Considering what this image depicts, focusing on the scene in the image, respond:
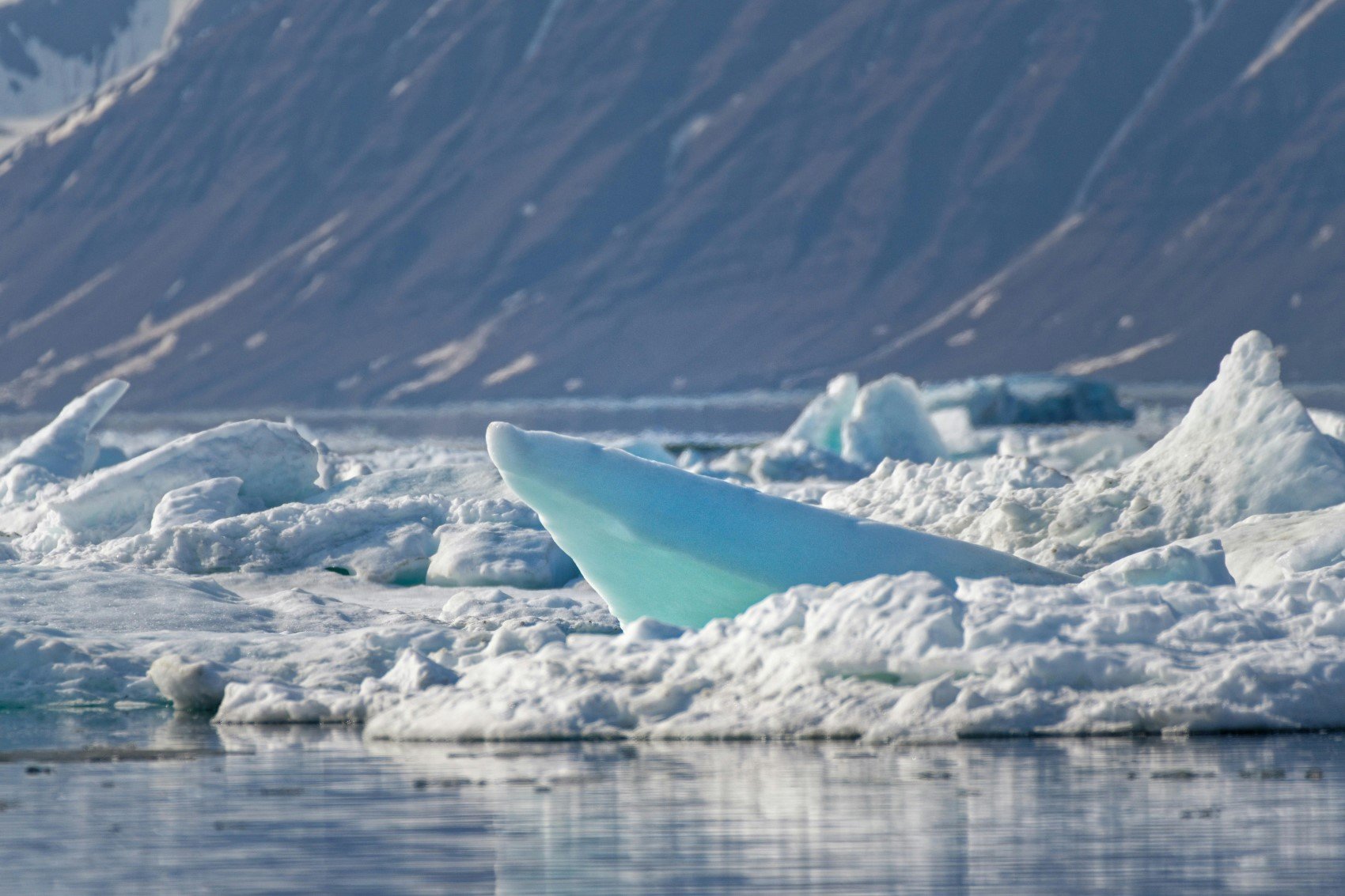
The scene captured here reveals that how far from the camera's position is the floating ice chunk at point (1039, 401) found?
64375 mm

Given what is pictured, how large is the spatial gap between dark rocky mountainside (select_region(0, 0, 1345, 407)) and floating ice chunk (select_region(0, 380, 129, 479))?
417 feet

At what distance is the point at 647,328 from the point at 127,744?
160427mm

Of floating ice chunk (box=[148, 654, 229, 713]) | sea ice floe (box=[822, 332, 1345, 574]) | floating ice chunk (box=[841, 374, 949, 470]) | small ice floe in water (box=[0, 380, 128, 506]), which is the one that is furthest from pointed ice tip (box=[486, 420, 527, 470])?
floating ice chunk (box=[841, 374, 949, 470])

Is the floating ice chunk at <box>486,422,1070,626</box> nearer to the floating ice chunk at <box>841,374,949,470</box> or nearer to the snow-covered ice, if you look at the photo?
the snow-covered ice

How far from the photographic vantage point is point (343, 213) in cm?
19312

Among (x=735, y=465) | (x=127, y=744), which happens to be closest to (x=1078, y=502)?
(x=127, y=744)

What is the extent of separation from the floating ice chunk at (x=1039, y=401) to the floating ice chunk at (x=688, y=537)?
163 feet

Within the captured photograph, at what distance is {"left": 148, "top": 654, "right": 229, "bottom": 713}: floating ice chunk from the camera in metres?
11.2

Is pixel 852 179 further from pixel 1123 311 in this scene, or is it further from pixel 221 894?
pixel 221 894

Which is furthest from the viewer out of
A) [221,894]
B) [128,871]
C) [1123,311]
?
[1123,311]

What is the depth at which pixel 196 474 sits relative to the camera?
21422mm

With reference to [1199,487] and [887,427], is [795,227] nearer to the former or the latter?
[887,427]

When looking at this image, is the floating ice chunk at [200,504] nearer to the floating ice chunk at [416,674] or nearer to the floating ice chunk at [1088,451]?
the floating ice chunk at [416,674]

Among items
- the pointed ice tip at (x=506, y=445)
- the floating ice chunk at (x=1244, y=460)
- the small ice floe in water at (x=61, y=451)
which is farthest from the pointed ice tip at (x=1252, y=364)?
the small ice floe in water at (x=61, y=451)
